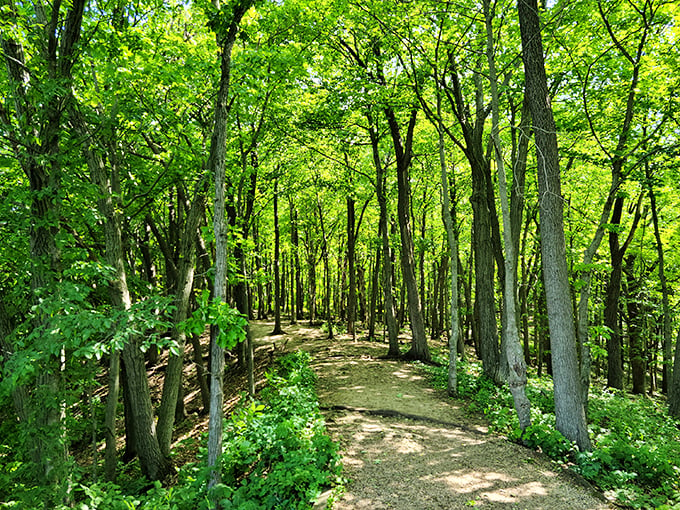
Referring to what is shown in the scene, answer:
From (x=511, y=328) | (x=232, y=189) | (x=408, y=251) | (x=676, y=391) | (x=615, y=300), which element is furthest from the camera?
(x=615, y=300)

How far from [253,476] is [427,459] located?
110 inches

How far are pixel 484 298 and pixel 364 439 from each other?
238 inches

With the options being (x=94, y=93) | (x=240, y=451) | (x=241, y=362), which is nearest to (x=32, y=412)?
(x=240, y=451)

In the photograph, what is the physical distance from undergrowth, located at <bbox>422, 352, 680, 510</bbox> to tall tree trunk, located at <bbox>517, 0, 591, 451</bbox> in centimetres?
47

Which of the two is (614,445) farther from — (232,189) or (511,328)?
(232,189)

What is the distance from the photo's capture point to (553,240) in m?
6.48

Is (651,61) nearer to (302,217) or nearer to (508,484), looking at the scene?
(508,484)

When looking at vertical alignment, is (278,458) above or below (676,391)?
above

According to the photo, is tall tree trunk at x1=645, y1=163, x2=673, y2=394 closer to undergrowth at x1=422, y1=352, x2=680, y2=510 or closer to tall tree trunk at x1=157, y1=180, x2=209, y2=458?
undergrowth at x1=422, y1=352, x2=680, y2=510

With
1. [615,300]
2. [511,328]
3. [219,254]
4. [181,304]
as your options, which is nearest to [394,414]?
[511,328]

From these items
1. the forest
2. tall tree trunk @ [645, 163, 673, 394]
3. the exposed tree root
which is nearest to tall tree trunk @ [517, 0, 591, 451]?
the forest

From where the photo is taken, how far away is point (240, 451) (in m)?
5.79

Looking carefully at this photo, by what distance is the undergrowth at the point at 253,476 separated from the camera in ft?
14.6

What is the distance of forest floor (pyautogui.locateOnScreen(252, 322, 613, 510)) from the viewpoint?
4.86 m
